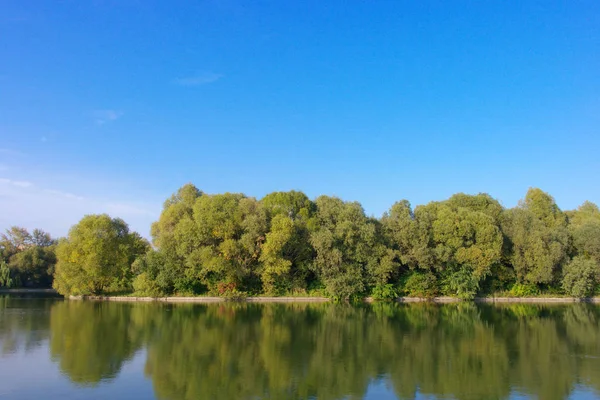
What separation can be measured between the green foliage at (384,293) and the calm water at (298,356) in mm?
12542

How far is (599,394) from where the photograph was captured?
1250cm

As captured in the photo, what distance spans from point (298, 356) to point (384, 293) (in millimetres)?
26681

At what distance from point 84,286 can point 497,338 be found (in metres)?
39.5

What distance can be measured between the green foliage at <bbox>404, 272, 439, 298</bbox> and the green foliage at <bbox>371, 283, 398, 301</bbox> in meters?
1.62

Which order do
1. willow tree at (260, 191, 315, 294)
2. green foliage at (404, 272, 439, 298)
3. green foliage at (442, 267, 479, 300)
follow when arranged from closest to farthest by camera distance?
green foliage at (442, 267, 479, 300)
willow tree at (260, 191, 315, 294)
green foliage at (404, 272, 439, 298)

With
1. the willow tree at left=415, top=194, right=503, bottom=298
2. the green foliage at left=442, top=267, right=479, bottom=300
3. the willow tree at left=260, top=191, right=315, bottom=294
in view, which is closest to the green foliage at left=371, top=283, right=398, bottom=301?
the willow tree at left=415, top=194, right=503, bottom=298

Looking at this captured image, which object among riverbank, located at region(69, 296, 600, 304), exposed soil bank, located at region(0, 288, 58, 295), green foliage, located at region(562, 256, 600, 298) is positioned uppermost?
green foliage, located at region(562, 256, 600, 298)

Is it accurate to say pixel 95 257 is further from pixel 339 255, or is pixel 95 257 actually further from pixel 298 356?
pixel 298 356

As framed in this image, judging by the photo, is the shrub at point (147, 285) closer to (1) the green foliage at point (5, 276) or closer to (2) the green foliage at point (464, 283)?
(2) the green foliage at point (464, 283)

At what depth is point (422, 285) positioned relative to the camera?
141ft

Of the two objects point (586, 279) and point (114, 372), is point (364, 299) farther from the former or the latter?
point (114, 372)

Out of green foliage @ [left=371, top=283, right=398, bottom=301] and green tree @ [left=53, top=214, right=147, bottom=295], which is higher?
green tree @ [left=53, top=214, right=147, bottom=295]

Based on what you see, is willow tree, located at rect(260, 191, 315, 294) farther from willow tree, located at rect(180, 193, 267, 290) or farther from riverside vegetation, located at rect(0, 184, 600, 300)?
willow tree, located at rect(180, 193, 267, 290)

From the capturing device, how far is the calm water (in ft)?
42.2
